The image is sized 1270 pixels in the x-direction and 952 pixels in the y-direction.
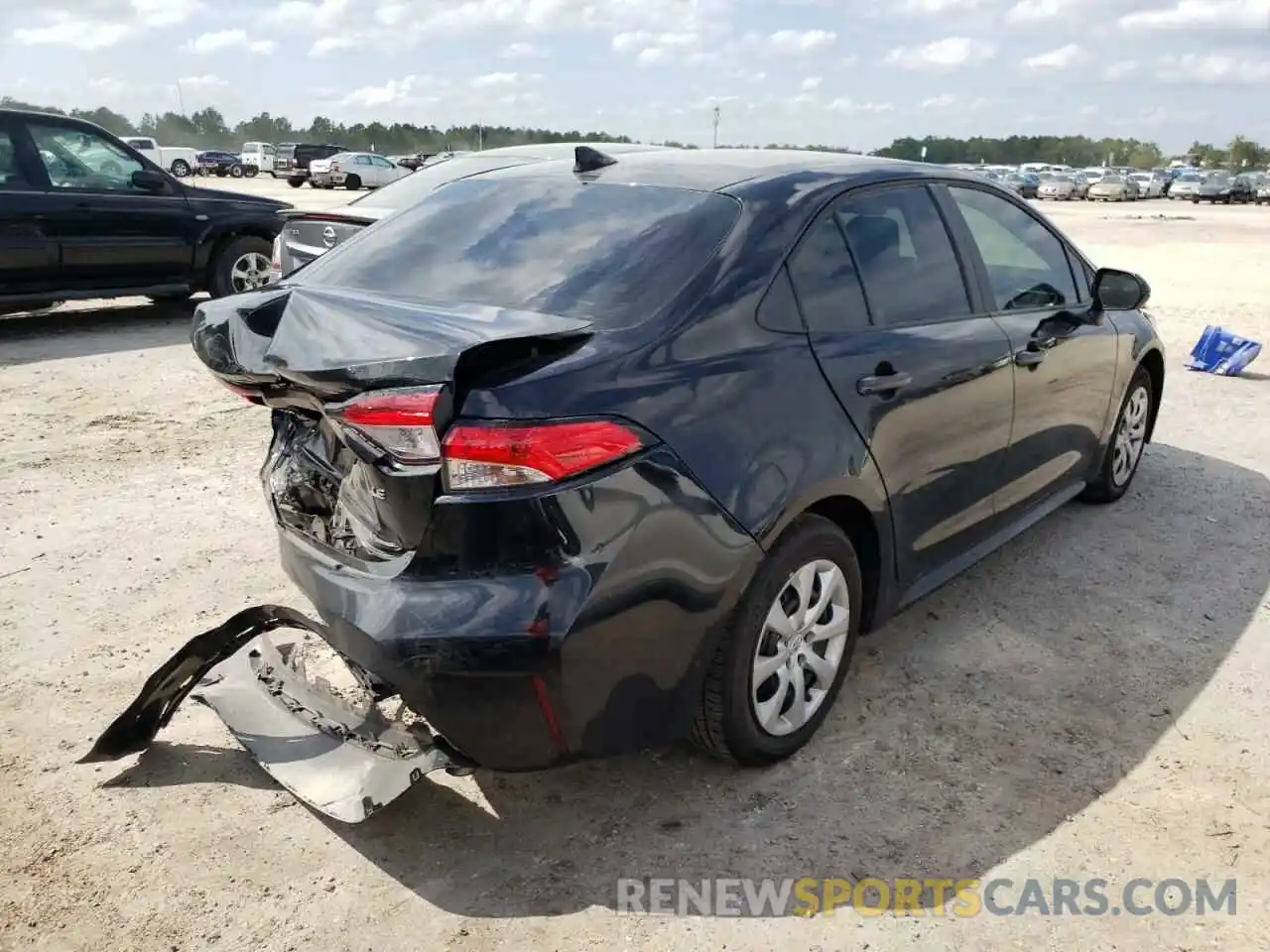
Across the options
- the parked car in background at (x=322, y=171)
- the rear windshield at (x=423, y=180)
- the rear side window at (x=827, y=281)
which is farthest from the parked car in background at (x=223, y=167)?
the rear side window at (x=827, y=281)

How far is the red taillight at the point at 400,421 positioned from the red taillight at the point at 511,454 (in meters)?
0.05

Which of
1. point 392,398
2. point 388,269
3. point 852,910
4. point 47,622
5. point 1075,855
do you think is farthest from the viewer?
point 47,622

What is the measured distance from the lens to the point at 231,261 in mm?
9820

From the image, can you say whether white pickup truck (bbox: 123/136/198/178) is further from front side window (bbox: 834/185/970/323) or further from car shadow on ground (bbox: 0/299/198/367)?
front side window (bbox: 834/185/970/323)

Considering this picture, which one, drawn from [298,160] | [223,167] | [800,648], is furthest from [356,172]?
[800,648]

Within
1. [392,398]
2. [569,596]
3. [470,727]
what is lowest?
[470,727]

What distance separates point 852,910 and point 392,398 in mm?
1649

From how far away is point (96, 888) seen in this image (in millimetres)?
2482

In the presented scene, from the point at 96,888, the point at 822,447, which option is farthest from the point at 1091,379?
the point at 96,888

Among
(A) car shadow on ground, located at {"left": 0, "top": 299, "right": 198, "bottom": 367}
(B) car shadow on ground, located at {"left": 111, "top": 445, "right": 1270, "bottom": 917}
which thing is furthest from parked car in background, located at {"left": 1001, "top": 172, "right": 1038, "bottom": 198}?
(B) car shadow on ground, located at {"left": 111, "top": 445, "right": 1270, "bottom": 917}

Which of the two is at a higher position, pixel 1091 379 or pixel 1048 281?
pixel 1048 281

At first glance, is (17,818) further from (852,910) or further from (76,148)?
(76,148)

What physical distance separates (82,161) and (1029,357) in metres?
8.52

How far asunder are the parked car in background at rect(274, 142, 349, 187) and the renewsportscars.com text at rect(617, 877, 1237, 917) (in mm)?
42622
